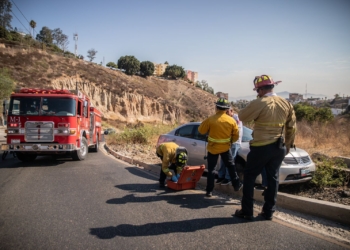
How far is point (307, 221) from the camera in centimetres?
411

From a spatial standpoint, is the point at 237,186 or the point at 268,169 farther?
the point at 237,186

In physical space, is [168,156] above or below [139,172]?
above

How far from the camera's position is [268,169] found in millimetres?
4012

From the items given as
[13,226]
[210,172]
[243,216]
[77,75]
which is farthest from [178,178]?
[77,75]

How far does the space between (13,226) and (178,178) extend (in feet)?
10.1

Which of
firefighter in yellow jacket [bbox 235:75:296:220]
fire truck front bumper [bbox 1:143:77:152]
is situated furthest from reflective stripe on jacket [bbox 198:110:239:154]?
fire truck front bumper [bbox 1:143:77:152]

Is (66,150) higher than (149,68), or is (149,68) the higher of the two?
(149,68)

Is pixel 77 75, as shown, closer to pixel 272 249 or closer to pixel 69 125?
pixel 69 125

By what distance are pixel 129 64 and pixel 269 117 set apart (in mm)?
59143

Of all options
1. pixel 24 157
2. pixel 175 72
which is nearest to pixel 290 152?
pixel 24 157

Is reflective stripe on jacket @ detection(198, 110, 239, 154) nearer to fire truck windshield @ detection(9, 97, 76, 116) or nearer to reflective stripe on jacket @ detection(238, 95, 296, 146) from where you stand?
reflective stripe on jacket @ detection(238, 95, 296, 146)

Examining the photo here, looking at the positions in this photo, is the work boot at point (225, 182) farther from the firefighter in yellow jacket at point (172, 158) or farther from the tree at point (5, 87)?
the tree at point (5, 87)

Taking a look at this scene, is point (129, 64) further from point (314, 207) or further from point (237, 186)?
point (314, 207)

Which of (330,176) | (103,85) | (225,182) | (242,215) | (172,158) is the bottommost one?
(242,215)
